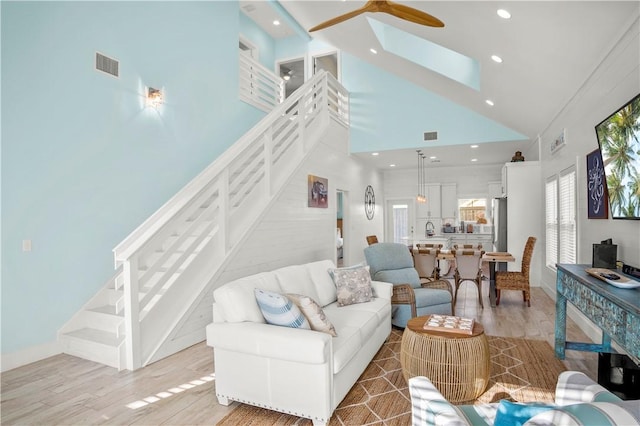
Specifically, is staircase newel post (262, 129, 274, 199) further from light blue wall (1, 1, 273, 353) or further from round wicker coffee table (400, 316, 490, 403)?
round wicker coffee table (400, 316, 490, 403)

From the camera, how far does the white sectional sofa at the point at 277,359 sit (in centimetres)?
240

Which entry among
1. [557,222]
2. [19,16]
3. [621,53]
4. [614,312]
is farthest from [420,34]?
[19,16]

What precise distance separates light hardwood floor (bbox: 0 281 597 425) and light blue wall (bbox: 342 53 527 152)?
4438 mm

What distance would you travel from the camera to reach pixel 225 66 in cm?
656

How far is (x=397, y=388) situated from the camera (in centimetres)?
294

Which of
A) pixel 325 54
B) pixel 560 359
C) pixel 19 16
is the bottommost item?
pixel 560 359

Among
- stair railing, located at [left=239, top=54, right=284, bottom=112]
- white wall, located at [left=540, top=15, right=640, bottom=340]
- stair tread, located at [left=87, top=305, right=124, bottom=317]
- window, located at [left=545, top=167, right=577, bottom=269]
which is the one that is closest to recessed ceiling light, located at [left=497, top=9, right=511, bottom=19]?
white wall, located at [left=540, top=15, right=640, bottom=340]

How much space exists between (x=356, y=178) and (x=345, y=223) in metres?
1.16

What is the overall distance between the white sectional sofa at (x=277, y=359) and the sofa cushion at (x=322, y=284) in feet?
2.11

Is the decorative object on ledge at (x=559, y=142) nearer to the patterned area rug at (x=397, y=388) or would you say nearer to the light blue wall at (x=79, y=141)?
the patterned area rug at (x=397, y=388)

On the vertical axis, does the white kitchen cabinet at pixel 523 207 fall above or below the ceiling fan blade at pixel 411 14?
below

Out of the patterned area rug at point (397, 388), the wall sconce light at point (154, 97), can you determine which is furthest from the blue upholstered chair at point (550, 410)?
A: the wall sconce light at point (154, 97)

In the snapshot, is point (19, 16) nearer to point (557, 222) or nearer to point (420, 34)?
point (420, 34)

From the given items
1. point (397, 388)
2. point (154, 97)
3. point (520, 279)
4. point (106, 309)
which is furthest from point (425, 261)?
point (154, 97)
